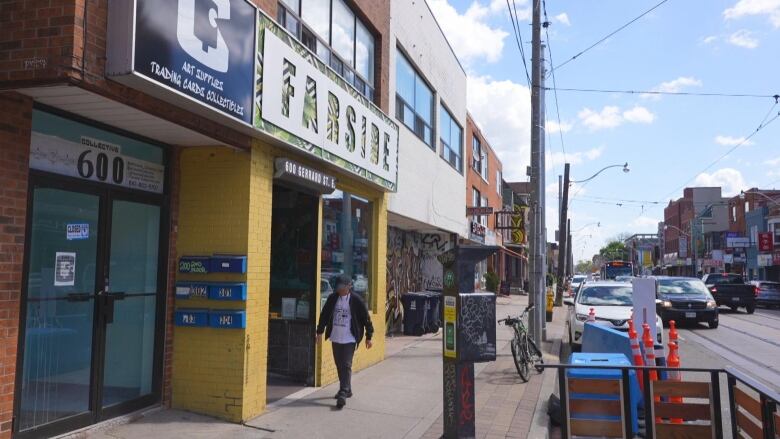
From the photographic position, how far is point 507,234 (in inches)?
1563

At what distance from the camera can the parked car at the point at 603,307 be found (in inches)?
495

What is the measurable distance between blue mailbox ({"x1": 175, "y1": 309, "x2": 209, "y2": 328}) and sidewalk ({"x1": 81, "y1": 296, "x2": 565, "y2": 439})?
0.96 metres

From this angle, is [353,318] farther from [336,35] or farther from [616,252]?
[616,252]

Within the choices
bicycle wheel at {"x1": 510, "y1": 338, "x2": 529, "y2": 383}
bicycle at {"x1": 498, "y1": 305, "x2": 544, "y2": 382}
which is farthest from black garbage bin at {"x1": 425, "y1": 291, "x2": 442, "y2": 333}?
bicycle wheel at {"x1": 510, "y1": 338, "x2": 529, "y2": 383}

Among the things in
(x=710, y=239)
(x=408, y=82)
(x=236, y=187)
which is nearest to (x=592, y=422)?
(x=236, y=187)

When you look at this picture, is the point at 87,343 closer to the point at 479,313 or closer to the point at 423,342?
the point at 479,313

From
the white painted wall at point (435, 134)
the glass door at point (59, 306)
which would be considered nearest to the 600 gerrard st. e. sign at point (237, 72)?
the glass door at point (59, 306)

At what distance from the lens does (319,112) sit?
7.87m

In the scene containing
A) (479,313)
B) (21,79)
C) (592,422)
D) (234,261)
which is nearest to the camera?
(21,79)

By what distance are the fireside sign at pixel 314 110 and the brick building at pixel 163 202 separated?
0.03m

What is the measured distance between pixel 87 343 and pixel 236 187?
7.06 ft

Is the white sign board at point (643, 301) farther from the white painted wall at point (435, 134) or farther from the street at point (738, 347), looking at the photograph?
the white painted wall at point (435, 134)

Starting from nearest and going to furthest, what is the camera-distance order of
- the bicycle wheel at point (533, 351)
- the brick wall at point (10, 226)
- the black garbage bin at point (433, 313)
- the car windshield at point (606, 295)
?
1. the brick wall at point (10, 226)
2. the bicycle wheel at point (533, 351)
3. the car windshield at point (606, 295)
4. the black garbage bin at point (433, 313)

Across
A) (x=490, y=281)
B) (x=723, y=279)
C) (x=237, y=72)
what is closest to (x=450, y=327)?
(x=237, y=72)
